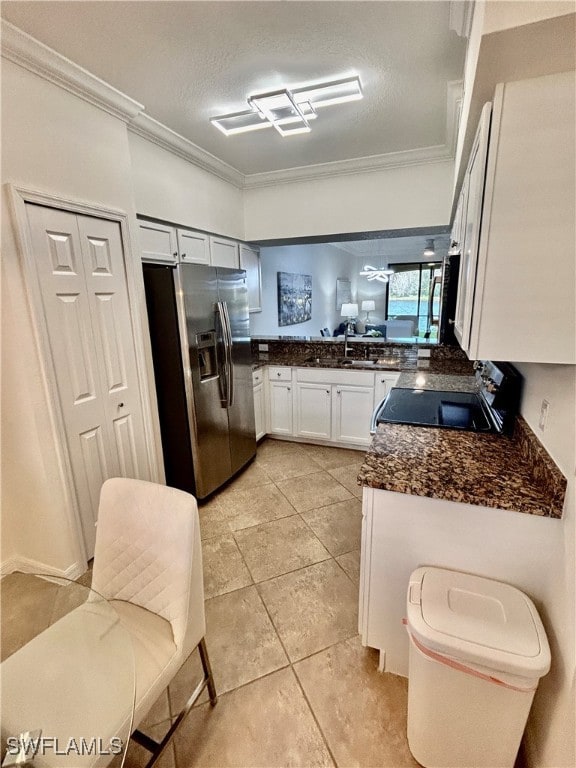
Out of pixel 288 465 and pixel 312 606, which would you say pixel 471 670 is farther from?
pixel 288 465

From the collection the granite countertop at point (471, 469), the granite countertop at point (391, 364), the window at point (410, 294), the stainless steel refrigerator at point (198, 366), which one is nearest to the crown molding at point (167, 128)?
the stainless steel refrigerator at point (198, 366)

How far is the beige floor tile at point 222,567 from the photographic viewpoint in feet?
6.50

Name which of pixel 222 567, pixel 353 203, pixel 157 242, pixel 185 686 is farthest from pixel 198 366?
pixel 353 203

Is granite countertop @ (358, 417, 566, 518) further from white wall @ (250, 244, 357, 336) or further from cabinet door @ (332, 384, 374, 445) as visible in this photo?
white wall @ (250, 244, 357, 336)

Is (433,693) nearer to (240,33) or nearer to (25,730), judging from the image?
(25,730)

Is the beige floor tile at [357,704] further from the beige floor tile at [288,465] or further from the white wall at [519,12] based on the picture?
the white wall at [519,12]

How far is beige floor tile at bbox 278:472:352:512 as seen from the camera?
109 inches

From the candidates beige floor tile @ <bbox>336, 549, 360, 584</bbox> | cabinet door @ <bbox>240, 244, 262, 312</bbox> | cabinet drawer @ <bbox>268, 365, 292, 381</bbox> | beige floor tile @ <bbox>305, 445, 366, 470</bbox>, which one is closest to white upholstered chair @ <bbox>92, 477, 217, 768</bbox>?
beige floor tile @ <bbox>336, 549, 360, 584</bbox>

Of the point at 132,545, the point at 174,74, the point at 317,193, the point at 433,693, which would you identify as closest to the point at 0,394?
the point at 132,545

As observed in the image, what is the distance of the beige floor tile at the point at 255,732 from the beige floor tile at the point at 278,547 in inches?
25.1

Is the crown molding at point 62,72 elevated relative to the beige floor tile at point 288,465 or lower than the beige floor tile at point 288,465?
elevated

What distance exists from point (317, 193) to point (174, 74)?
1.77 meters

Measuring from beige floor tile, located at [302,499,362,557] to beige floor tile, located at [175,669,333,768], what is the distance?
890 mm

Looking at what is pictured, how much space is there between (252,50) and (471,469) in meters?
2.20
